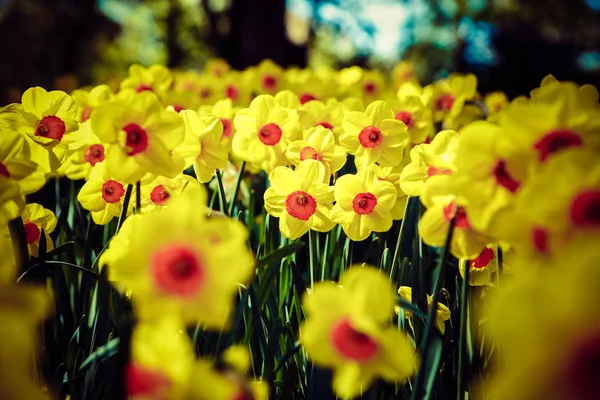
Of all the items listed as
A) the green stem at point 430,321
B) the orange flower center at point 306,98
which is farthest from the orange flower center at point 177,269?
the orange flower center at point 306,98

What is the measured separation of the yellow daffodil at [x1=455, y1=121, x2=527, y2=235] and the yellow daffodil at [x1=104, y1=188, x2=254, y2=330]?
0.36m

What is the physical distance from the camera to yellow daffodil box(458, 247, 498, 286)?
1.34 m

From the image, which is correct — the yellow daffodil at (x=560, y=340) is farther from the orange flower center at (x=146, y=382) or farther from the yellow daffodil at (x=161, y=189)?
the yellow daffodil at (x=161, y=189)

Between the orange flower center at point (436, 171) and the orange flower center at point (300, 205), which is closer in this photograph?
the orange flower center at point (436, 171)

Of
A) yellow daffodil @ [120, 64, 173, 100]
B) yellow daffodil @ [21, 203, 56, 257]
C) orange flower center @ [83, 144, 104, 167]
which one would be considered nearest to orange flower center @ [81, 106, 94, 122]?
yellow daffodil @ [120, 64, 173, 100]

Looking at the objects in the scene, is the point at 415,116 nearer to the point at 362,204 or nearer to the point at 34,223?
the point at 362,204

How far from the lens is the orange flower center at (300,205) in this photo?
4.34 ft

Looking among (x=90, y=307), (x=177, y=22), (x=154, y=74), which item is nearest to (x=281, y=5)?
(x=154, y=74)

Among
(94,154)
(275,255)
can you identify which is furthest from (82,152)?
(275,255)

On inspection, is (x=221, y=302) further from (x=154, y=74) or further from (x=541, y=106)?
(x=154, y=74)

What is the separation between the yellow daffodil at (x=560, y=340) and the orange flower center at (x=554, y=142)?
25 centimetres

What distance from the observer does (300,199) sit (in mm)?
1337

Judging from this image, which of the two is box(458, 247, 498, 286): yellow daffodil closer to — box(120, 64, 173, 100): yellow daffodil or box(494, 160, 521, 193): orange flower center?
box(494, 160, 521, 193): orange flower center

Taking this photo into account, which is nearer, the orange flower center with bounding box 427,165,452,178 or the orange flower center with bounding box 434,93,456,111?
the orange flower center with bounding box 427,165,452,178
